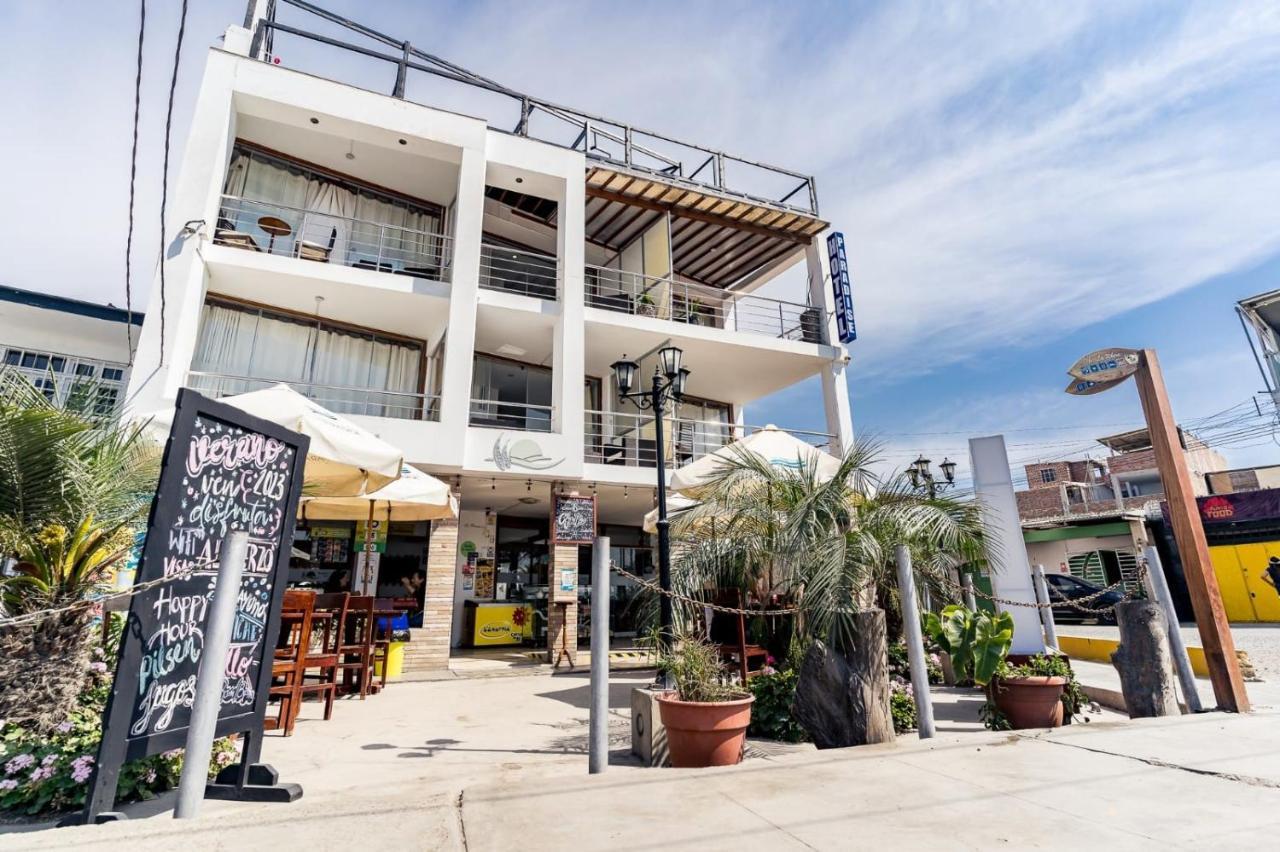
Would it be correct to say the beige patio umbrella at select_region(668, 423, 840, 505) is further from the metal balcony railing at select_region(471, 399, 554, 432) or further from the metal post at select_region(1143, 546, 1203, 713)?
the metal balcony railing at select_region(471, 399, 554, 432)

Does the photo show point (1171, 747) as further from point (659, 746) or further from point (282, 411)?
point (282, 411)

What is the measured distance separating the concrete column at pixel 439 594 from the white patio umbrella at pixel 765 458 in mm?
4193

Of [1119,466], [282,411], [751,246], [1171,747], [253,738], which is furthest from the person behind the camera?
[1119,466]

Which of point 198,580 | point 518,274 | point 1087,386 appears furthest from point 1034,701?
point 518,274

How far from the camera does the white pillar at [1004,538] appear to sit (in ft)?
20.3

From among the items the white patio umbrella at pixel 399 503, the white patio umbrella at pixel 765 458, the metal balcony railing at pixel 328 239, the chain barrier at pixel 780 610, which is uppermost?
the metal balcony railing at pixel 328 239

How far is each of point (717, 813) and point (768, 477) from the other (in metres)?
4.07

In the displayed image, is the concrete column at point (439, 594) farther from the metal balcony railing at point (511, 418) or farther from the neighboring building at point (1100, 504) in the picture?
the neighboring building at point (1100, 504)

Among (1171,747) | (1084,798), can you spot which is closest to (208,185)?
(1084,798)

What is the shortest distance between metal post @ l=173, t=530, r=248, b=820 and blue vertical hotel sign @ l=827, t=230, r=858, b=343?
13074mm

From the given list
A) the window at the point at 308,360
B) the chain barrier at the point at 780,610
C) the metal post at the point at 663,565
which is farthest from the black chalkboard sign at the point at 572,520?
the chain barrier at the point at 780,610

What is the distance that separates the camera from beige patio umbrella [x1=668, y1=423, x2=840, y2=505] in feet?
22.4

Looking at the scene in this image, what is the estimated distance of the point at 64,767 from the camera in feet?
9.48

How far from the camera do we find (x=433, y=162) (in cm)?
1189
